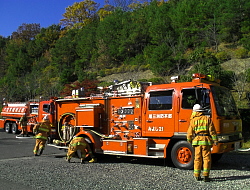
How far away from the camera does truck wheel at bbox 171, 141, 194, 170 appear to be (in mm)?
7844

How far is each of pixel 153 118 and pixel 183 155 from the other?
140 centimetres

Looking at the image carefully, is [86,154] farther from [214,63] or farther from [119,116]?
[214,63]

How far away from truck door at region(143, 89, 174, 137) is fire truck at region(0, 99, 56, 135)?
33.4 feet

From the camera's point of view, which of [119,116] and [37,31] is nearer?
[119,116]

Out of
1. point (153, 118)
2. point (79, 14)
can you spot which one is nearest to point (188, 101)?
point (153, 118)

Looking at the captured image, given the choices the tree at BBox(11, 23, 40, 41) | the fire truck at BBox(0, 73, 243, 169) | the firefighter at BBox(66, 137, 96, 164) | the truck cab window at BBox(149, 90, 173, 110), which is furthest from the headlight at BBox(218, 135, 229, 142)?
the tree at BBox(11, 23, 40, 41)

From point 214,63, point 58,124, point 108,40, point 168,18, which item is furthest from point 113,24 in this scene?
point 58,124

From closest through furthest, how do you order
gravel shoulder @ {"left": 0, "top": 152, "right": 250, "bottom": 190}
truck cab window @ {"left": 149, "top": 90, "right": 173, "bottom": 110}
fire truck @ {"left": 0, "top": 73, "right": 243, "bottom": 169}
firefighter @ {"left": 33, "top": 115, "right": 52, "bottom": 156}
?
gravel shoulder @ {"left": 0, "top": 152, "right": 250, "bottom": 190} < fire truck @ {"left": 0, "top": 73, "right": 243, "bottom": 169} < truck cab window @ {"left": 149, "top": 90, "right": 173, "bottom": 110} < firefighter @ {"left": 33, "top": 115, "right": 52, "bottom": 156}

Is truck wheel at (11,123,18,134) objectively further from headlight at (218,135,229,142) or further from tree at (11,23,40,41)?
tree at (11,23,40,41)

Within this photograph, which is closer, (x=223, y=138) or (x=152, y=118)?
(x=223, y=138)

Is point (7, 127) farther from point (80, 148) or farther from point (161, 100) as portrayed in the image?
point (161, 100)

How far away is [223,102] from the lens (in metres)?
8.02

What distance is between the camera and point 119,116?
9.66 m

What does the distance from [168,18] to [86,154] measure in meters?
31.2
